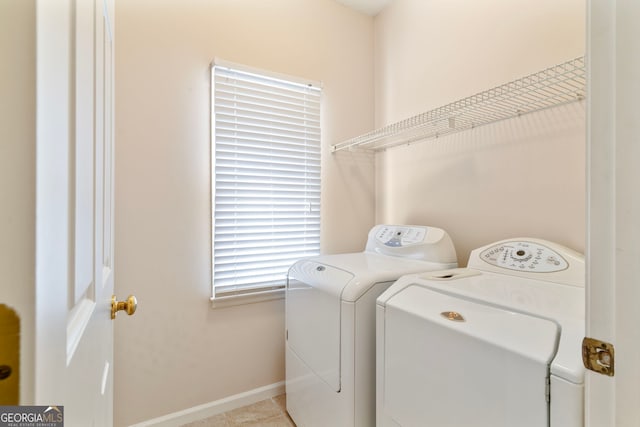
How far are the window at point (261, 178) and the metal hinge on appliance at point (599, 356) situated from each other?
1.67 meters

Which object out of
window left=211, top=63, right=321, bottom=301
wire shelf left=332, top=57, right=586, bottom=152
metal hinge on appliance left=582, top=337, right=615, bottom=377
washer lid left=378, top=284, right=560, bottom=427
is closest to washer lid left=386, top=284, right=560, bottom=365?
washer lid left=378, top=284, right=560, bottom=427

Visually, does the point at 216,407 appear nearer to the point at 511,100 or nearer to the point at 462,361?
the point at 462,361

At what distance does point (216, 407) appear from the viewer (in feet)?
5.93

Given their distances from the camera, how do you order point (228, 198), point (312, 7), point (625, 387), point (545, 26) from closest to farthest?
point (625, 387) < point (545, 26) < point (228, 198) < point (312, 7)

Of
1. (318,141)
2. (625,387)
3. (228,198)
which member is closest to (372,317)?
(625,387)

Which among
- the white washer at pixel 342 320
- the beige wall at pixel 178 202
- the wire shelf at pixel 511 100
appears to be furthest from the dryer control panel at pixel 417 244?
the beige wall at pixel 178 202

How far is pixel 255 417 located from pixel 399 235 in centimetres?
144

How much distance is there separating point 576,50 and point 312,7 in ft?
5.55

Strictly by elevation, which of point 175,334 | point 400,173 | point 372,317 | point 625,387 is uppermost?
point 400,173

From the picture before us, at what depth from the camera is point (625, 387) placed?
0.48m

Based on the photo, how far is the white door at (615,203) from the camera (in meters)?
0.46

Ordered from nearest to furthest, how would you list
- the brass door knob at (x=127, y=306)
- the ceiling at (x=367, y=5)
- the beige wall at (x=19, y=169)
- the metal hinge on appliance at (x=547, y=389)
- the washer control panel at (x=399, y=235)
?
the beige wall at (x=19, y=169) < the metal hinge on appliance at (x=547, y=389) < the brass door knob at (x=127, y=306) < the washer control panel at (x=399, y=235) < the ceiling at (x=367, y=5)

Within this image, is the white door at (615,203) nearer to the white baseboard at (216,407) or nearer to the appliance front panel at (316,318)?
the appliance front panel at (316,318)

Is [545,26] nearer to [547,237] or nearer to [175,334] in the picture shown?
[547,237]
